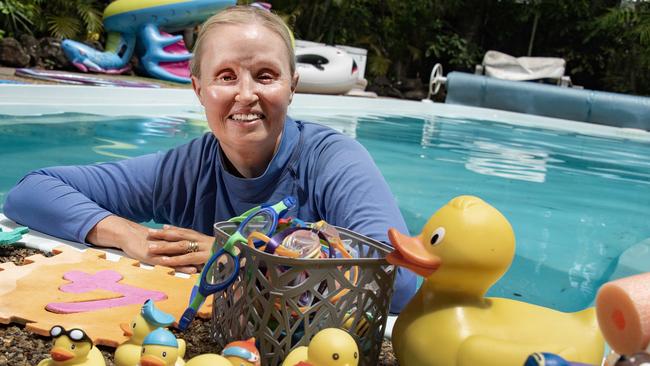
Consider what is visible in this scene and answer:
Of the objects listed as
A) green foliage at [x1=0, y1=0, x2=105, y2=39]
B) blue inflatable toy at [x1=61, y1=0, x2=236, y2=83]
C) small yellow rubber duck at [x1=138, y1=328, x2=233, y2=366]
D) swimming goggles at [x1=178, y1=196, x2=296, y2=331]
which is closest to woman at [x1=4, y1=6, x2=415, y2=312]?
swimming goggles at [x1=178, y1=196, x2=296, y2=331]

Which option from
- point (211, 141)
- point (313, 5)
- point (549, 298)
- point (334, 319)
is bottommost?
point (549, 298)

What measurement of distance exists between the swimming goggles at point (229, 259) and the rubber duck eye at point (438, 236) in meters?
0.31

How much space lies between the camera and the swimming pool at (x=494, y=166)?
3.65 meters

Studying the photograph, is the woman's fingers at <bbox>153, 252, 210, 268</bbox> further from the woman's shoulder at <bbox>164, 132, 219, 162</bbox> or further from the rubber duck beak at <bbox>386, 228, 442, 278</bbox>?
the rubber duck beak at <bbox>386, 228, 442, 278</bbox>

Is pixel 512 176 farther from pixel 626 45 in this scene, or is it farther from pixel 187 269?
pixel 626 45

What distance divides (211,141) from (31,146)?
11.0 ft

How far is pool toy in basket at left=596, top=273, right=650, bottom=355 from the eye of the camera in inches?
34.9

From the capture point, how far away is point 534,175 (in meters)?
6.31

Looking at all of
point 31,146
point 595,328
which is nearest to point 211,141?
point 595,328

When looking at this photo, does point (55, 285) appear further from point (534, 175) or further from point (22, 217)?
point (534, 175)

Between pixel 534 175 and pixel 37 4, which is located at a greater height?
pixel 37 4

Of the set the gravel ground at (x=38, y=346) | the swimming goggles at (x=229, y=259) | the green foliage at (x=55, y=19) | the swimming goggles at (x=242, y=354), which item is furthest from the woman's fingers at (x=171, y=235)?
the green foliage at (x=55, y=19)

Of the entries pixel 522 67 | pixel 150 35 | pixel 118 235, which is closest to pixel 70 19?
pixel 150 35

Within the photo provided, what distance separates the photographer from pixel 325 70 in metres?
12.1
